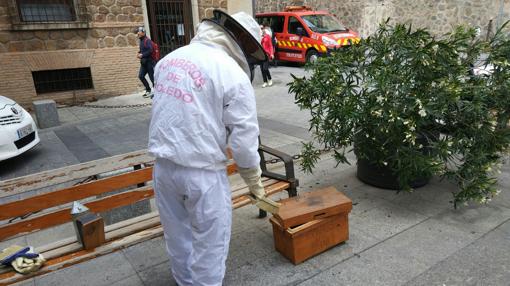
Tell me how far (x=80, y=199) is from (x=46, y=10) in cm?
795

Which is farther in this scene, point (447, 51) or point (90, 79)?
point (90, 79)

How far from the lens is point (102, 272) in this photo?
2898 millimetres

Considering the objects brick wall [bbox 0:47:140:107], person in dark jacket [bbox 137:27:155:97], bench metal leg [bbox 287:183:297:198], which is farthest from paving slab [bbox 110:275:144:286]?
brick wall [bbox 0:47:140:107]

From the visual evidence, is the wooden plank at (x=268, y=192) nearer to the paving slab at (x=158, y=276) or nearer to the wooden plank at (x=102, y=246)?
the wooden plank at (x=102, y=246)

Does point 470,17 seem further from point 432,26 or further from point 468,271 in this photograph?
point 468,271

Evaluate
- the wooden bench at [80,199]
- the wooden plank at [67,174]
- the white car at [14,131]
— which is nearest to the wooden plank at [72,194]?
the wooden bench at [80,199]

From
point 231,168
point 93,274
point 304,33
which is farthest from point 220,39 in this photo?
point 304,33

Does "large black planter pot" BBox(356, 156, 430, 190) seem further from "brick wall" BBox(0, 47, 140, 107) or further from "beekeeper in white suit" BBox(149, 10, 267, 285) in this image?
"brick wall" BBox(0, 47, 140, 107)

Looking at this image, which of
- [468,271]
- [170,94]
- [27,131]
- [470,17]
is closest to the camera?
[170,94]

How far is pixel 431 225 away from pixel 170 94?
245 centimetres

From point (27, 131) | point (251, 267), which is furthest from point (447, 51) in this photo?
point (27, 131)

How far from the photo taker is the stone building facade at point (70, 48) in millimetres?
8773

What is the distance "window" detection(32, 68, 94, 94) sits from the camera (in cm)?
934

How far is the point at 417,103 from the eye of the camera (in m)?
3.23
